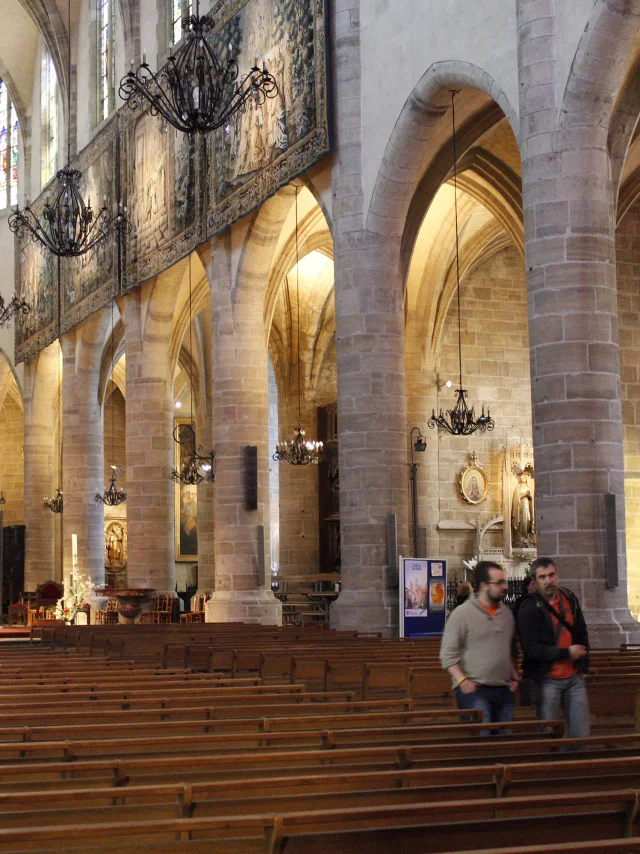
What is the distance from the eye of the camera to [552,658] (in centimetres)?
596

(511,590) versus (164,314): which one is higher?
(164,314)

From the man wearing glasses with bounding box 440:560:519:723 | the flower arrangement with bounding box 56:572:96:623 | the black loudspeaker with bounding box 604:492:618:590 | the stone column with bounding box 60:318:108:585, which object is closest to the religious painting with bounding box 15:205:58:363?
the stone column with bounding box 60:318:108:585

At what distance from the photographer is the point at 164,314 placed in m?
25.0

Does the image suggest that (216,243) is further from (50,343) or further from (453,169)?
(50,343)

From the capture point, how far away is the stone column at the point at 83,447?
29.7 meters

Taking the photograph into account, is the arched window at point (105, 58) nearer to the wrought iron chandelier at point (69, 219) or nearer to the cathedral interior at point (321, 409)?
the cathedral interior at point (321, 409)

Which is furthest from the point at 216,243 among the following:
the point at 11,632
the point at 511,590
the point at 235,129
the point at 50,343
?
the point at 50,343

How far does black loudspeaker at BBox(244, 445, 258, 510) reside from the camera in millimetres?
20266

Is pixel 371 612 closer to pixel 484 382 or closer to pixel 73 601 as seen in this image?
pixel 484 382

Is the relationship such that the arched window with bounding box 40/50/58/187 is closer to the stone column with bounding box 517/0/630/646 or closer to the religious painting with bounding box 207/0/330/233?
the religious painting with bounding box 207/0/330/233

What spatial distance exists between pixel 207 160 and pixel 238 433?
4.86 meters

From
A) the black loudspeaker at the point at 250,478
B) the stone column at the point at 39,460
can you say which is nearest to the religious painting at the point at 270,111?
the black loudspeaker at the point at 250,478

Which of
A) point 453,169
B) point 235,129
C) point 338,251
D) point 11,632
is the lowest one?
point 11,632

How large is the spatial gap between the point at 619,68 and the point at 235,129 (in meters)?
9.42
